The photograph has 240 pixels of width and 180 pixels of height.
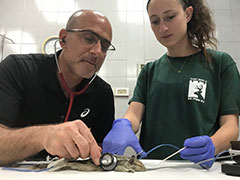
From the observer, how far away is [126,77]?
1905mm

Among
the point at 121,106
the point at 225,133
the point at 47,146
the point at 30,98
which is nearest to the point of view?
the point at 47,146

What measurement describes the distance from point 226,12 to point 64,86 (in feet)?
6.55

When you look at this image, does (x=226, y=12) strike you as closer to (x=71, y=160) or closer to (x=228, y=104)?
(x=228, y=104)

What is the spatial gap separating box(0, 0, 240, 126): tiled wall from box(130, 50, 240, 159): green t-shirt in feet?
2.88

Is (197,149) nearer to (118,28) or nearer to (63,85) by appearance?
(63,85)

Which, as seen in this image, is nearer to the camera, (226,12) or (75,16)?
(75,16)

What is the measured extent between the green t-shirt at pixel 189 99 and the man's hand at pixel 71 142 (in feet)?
1.61

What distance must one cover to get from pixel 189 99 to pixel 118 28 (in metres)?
1.36

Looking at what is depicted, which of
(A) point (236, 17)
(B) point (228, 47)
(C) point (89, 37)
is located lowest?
(C) point (89, 37)

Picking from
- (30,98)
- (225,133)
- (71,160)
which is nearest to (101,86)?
(30,98)

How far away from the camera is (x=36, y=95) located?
2.92 ft

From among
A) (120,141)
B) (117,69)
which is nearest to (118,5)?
(117,69)

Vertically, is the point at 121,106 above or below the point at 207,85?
below

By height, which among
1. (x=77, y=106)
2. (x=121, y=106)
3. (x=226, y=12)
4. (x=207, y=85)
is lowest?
(x=121, y=106)
